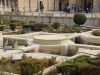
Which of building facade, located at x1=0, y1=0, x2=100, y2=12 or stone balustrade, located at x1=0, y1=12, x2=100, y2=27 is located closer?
stone balustrade, located at x1=0, y1=12, x2=100, y2=27

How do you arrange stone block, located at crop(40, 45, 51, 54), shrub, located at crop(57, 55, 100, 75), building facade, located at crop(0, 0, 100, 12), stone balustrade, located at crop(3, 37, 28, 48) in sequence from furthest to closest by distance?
building facade, located at crop(0, 0, 100, 12), stone balustrade, located at crop(3, 37, 28, 48), stone block, located at crop(40, 45, 51, 54), shrub, located at crop(57, 55, 100, 75)

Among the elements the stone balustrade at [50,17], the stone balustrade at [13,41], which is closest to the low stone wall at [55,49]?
the stone balustrade at [13,41]

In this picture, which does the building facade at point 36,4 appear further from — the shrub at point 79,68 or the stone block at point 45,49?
the shrub at point 79,68

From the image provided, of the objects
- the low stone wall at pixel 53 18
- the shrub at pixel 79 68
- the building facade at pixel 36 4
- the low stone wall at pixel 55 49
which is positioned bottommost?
the low stone wall at pixel 55 49

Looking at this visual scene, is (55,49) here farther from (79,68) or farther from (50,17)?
(50,17)

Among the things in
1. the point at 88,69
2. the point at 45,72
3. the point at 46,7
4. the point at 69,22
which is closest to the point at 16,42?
the point at 45,72

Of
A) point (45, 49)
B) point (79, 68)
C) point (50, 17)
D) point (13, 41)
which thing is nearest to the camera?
point (79, 68)

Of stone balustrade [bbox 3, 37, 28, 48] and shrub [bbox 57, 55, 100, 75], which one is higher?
shrub [bbox 57, 55, 100, 75]

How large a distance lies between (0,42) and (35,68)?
27.1ft

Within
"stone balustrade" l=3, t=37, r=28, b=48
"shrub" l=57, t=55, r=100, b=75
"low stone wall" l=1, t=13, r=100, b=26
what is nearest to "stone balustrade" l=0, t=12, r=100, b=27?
"low stone wall" l=1, t=13, r=100, b=26

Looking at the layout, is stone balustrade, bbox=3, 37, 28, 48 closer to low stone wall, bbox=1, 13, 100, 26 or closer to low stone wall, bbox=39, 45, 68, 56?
low stone wall, bbox=39, 45, 68, 56

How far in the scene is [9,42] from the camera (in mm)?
14281

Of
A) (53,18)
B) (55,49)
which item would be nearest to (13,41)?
(55,49)

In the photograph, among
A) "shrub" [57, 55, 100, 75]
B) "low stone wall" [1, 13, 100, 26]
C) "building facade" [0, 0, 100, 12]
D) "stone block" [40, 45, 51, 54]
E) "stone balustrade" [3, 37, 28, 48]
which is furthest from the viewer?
"building facade" [0, 0, 100, 12]
